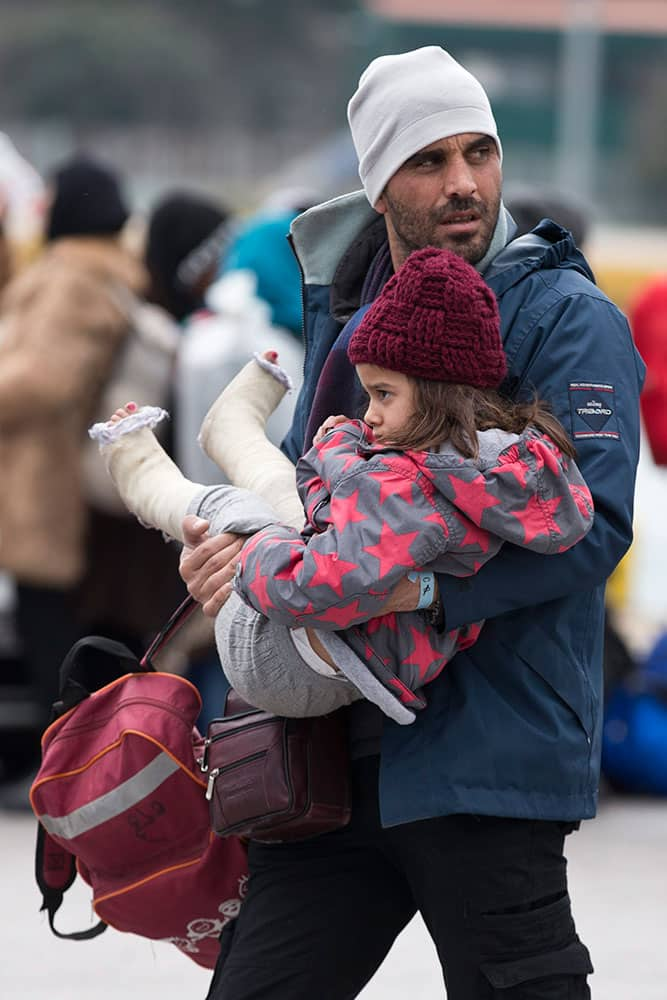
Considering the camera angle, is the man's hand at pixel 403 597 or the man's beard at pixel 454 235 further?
the man's beard at pixel 454 235

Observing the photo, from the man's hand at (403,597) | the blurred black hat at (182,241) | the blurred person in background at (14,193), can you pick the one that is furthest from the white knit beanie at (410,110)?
the blurred person in background at (14,193)

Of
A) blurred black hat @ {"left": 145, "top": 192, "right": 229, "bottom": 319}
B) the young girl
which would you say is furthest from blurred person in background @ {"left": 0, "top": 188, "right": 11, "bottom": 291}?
the young girl

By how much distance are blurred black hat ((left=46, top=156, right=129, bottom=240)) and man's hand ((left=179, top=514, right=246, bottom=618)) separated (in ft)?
10.9

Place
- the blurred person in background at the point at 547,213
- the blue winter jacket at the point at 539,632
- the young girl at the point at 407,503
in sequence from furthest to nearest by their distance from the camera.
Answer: the blurred person in background at the point at 547,213 → the blue winter jacket at the point at 539,632 → the young girl at the point at 407,503

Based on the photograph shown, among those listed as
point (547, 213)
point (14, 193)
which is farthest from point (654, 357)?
point (14, 193)

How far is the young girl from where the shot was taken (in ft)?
6.81

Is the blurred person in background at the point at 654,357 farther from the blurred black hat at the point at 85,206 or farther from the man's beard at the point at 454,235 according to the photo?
the man's beard at the point at 454,235

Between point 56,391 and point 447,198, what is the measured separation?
3.06m

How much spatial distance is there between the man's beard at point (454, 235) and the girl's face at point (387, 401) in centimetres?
26

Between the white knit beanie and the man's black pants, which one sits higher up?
the white knit beanie

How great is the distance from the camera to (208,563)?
232 centimetres

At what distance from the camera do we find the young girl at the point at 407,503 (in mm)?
2074

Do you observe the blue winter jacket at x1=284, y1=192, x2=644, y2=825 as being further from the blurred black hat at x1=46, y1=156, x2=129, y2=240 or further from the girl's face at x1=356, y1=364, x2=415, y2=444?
the blurred black hat at x1=46, y1=156, x2=129, y2=240

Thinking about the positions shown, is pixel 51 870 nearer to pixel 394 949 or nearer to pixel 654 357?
pixel 394 949
